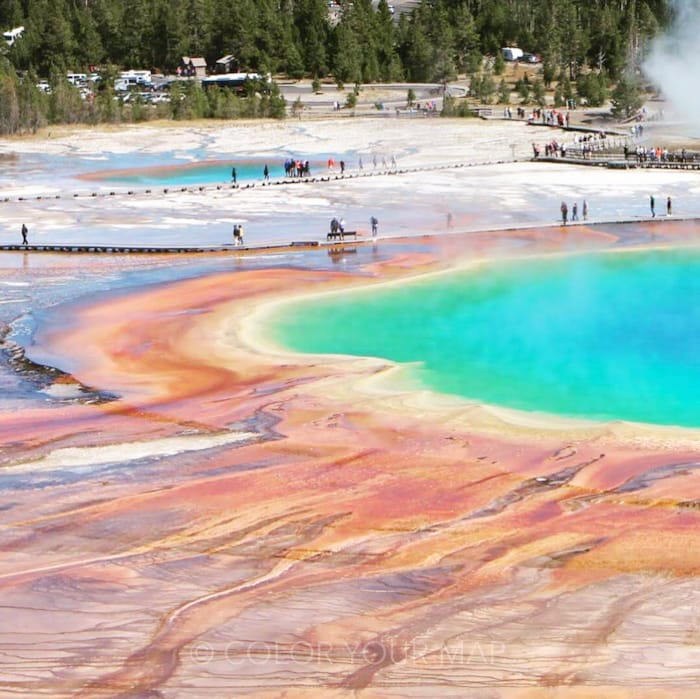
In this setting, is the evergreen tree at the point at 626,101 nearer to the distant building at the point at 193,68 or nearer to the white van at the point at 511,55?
the white van at the point at 511,55

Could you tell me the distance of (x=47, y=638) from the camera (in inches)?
486

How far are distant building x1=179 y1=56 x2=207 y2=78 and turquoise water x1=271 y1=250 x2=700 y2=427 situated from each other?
60.3m

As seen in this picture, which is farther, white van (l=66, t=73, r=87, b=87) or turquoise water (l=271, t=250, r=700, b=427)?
white van (l=66, t=73, r=87, b=87)

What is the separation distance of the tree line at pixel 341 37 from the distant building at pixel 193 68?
3.82 feet

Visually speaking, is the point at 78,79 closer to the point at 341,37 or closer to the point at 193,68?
the point at 193,68

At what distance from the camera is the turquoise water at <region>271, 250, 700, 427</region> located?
21.0 meters

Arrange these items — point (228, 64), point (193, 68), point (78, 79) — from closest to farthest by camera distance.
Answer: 1. point (78, 79)
2. point (228, 64)
3. point (193, 68)

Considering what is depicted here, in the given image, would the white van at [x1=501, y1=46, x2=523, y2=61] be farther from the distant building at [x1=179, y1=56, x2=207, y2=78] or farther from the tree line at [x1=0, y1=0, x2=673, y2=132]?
the distant building at [x1=179, y1=56, x2=207, y2=78]

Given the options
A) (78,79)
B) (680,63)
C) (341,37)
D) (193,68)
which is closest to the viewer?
(680,63)

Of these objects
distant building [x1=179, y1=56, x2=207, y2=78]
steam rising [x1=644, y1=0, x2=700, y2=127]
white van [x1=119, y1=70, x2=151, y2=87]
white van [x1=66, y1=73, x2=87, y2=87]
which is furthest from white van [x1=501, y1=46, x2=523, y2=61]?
white van [x1=66, y1=73, x2=87, y2=87]

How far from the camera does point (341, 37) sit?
282 feet

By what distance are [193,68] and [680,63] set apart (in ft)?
105

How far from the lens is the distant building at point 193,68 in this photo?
292 ft

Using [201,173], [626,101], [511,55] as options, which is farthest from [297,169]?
[511,55]
